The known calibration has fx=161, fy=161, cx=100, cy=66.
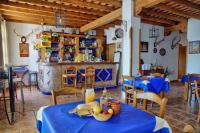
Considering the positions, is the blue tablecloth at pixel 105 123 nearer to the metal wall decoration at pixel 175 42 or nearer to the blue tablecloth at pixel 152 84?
the blue tablecloth at pixel 152 84

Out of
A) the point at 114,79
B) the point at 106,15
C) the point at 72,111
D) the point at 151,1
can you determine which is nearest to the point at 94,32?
the point at 106,15

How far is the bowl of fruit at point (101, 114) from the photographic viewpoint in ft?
4.21

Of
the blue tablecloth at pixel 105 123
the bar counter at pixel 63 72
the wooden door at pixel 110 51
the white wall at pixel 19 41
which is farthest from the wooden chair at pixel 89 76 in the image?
the blue tablecloth at pixel 105 123

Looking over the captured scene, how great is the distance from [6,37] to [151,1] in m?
6.24

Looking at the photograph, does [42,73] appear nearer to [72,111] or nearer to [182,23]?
[72,111]

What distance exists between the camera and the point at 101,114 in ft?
4.24

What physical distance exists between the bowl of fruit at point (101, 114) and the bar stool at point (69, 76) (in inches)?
170

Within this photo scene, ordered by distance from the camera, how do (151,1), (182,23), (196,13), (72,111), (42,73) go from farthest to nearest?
(182,23) → (196,13) → (42,73) → (151,1) → (72,111)

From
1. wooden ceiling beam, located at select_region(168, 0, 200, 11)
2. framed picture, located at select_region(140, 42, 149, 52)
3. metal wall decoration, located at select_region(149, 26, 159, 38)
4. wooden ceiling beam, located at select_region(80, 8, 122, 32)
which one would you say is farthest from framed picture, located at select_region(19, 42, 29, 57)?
wooden ceiling beam, located at select_region(168, 0, 200, 11)

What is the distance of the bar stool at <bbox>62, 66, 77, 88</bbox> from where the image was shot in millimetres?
5612

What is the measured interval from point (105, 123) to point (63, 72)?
15.8ft

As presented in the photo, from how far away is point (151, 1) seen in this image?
4598 millimetres

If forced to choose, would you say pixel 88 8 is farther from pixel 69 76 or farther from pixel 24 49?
pixel 24 49

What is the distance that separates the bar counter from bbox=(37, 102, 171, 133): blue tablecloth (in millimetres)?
4342
